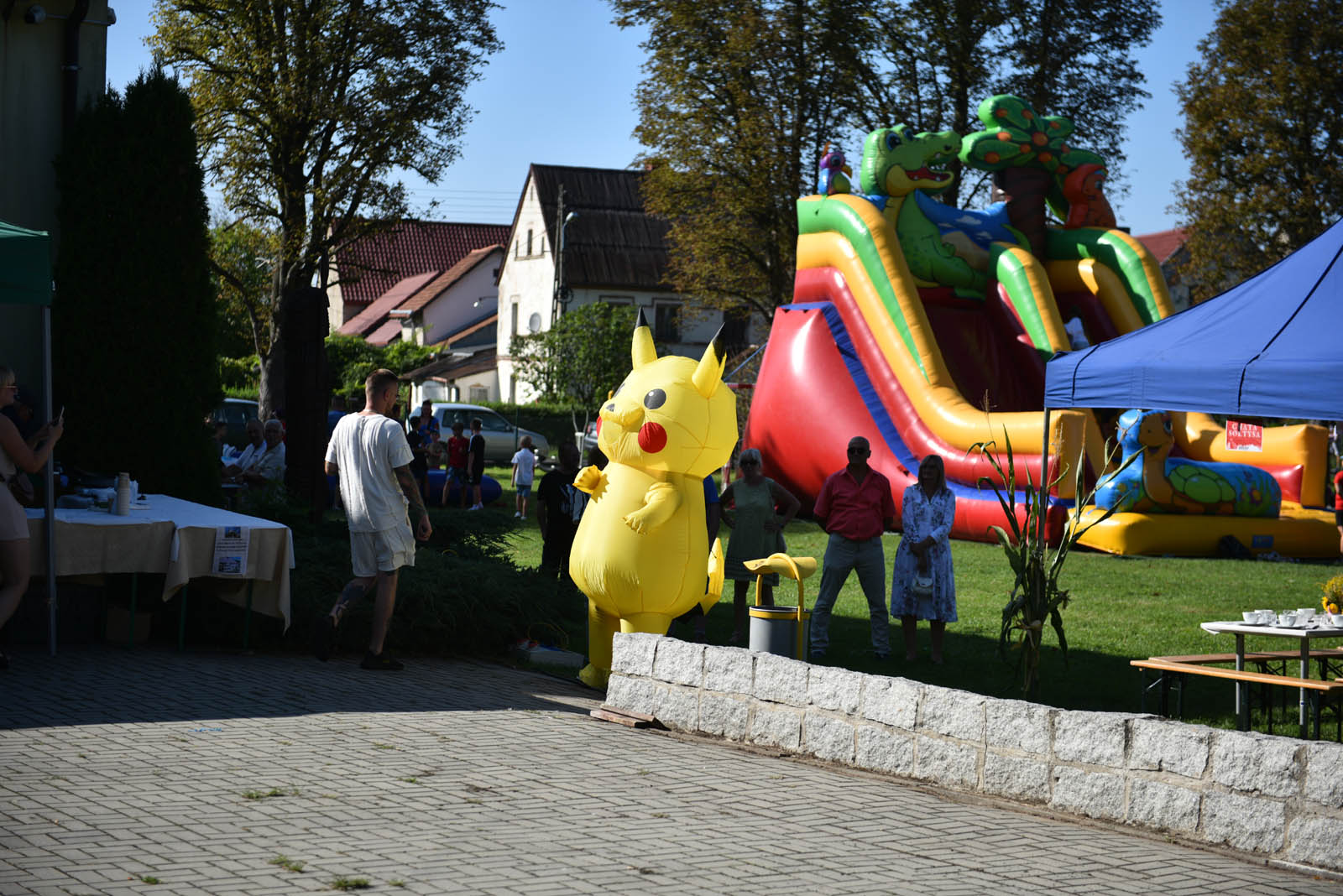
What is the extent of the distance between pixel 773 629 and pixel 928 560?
2638 mm

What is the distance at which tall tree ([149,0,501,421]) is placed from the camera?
28609 mm

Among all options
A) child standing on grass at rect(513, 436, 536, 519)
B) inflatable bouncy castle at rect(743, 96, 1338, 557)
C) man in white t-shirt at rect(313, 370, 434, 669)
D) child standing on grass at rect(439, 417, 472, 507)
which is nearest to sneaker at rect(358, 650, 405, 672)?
man in white t-shirt at rect(313, 370, 434, 669)

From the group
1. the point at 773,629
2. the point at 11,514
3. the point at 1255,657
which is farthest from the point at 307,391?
the point at 1255,657

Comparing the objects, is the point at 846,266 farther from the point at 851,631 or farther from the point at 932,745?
the point at 932,745

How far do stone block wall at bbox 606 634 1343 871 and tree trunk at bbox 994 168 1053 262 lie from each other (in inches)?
591

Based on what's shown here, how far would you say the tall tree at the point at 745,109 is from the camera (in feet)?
113

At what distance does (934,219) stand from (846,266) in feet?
5.50

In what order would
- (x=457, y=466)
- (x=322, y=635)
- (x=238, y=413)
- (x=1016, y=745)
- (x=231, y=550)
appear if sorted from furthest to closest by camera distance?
(x=238, y=413)
(x=457, y=466)
(x=322, y=635)
(x=231, y=550)
(x=1016, y=745)

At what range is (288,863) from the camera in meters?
5.22

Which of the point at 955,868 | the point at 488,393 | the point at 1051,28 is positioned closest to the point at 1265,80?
the point at 1051,28

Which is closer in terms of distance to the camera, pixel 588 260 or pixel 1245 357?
pixel 1245 357

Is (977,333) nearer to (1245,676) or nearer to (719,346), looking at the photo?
(719,346)

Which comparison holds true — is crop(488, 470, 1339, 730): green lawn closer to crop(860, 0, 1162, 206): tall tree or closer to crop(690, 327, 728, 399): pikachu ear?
crop(690, 327, 728, 399): pikachu ear

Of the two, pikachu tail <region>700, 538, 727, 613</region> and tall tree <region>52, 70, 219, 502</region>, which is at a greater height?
tall tree <region>52, 70, 219, 502</region>
